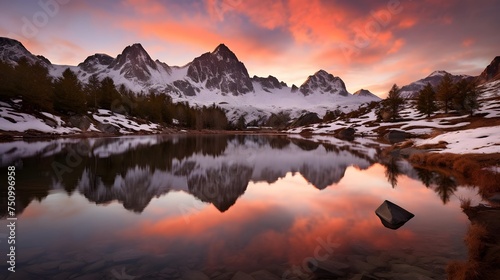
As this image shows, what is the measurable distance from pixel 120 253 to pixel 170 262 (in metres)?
1.65

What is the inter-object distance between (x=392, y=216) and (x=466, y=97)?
3491 inches

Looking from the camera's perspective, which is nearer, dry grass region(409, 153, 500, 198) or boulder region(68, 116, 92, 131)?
dry grass region(409, 153, 500, 198)

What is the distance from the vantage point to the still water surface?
6914 mm

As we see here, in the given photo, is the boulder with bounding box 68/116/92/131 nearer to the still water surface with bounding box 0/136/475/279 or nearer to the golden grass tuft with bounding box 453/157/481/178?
the still water surface with bounding box 0/136/475/279

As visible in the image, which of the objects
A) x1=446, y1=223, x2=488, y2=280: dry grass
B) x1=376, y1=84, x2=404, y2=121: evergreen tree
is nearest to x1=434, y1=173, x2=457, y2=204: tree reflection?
x1=446, y1=223, x2=488, y2=280: dry grass

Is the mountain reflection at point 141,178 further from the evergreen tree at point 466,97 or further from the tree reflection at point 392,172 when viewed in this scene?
the evergreen tree at point 466,97

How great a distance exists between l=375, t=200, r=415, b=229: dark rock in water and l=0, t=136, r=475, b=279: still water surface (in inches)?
11.5

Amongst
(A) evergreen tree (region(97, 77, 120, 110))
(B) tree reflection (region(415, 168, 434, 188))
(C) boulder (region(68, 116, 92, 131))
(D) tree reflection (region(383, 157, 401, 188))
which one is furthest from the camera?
(A) evergreen tree (region(97, 77, 120, 110))

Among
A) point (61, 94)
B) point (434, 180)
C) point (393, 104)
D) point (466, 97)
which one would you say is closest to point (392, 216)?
point (434, 180)

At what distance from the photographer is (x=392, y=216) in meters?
10.7

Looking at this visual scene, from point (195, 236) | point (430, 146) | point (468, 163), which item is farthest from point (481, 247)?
point (430, 146)

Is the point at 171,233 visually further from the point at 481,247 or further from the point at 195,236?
the point at 481,247

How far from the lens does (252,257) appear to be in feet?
25.0

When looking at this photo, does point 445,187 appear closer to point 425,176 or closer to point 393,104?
point 425,176
